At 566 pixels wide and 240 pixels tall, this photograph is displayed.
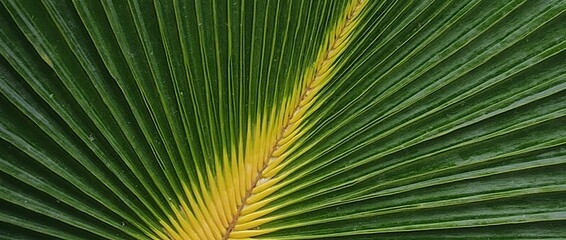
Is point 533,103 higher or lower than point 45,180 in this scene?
lower

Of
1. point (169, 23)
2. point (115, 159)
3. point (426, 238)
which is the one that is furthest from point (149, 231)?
point (426, 238)

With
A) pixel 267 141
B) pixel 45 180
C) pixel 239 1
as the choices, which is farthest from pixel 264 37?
pixel 45 180

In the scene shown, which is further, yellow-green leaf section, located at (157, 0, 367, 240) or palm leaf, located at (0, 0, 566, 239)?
yellow-green leaf section, located at (157, 0, 367, 240)

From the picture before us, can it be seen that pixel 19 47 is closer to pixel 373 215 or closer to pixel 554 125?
pixel 373 215

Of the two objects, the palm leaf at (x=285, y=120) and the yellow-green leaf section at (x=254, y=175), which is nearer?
the palm leaf at (x=285, y=120)

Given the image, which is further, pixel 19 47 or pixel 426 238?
pixel 426 238

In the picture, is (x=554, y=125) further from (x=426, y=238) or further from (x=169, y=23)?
(x=169, y=23)

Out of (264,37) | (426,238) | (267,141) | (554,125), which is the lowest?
(426,238)
